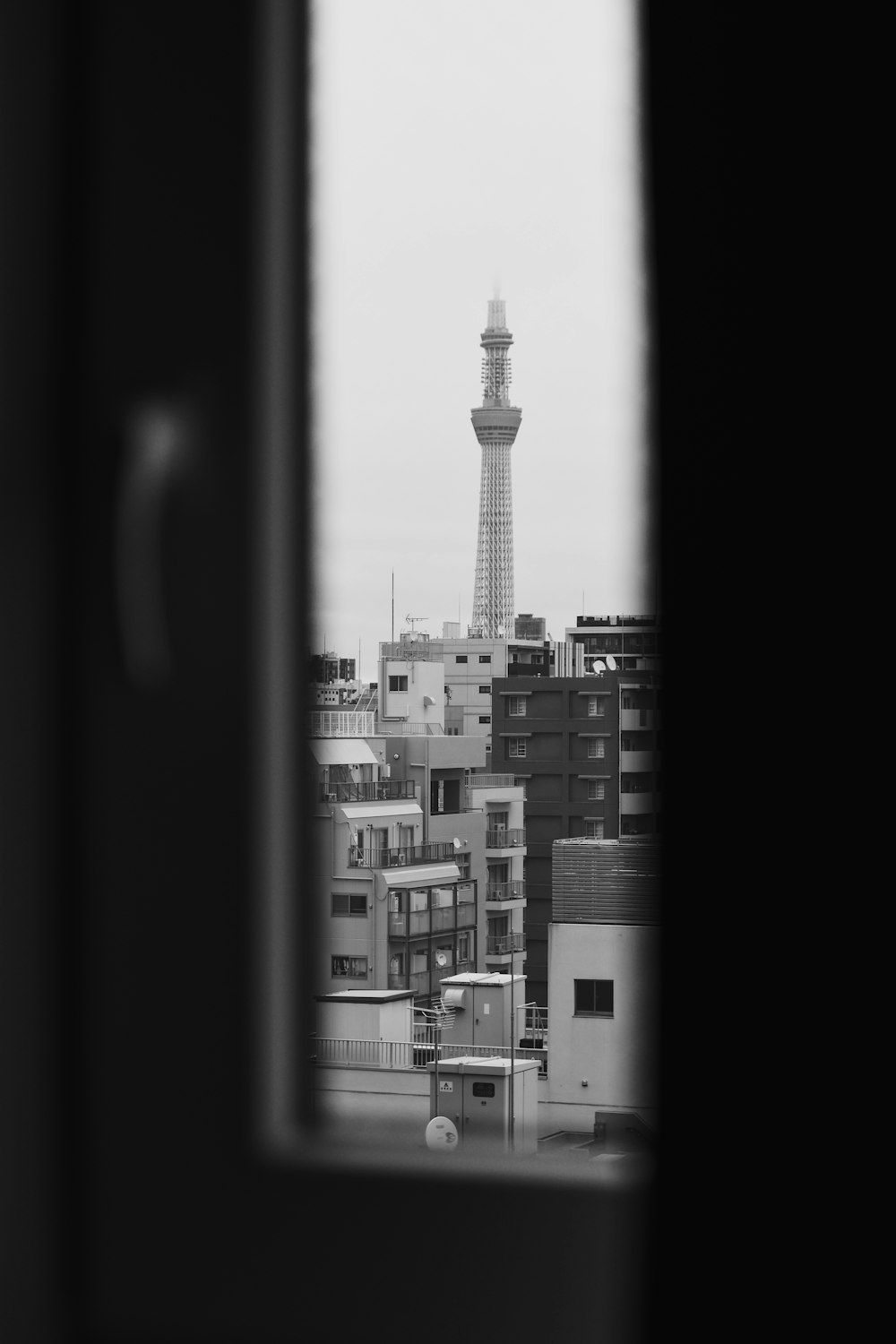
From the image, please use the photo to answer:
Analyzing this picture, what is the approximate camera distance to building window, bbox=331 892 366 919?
1078 mm

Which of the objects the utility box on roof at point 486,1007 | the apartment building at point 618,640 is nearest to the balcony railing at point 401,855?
the utility box on roof at point 486,1007

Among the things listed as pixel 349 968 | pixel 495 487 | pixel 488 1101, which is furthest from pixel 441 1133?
pixel 495 487

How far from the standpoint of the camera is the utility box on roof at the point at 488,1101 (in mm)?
1009

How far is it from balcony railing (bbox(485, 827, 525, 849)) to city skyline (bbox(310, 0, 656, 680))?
6.6 inches

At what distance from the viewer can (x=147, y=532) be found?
107cm

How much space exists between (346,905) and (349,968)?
0.05 m

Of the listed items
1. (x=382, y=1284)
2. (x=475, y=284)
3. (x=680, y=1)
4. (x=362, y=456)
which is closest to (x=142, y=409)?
(x=362, y=456)

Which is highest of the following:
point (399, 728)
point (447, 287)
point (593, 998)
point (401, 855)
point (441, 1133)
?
point (447, 287)

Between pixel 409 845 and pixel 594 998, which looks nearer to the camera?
pixel 594 998

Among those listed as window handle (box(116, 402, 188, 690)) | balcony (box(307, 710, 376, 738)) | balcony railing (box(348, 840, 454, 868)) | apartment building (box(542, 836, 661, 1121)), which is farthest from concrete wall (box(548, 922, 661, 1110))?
window handle (box(116, 402, 188, 690))

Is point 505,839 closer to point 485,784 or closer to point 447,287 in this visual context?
point 485,784

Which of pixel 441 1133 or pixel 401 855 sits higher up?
pixel 401 855

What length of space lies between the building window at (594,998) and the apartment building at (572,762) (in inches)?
1.6

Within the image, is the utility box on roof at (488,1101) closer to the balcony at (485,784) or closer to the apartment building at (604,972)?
the apartment building at (604,972)
